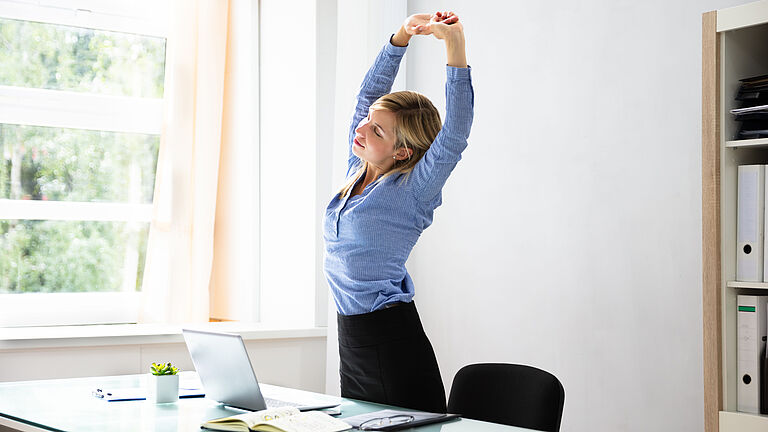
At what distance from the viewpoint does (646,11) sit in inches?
99.7

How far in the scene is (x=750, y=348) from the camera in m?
1.99

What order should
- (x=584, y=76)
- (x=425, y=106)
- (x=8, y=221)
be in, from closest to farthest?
(x=425, y=106) → (x=584, y=76) → (x=8, y=221)

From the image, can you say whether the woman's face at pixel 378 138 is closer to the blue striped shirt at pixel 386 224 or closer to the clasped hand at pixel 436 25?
the blue striped shirt at pixel 386 224

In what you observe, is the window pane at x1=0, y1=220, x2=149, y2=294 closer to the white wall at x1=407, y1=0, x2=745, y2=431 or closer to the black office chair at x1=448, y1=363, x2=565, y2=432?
the white wall at x1=407, y1=0, x2=745, y2=431

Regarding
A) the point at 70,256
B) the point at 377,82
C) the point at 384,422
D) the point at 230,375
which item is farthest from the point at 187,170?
the point at 384,422

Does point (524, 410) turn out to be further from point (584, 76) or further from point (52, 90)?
point (52, 90)

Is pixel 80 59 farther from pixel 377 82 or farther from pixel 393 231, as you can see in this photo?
pixel 393 231

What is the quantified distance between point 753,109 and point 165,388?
5.24 feet

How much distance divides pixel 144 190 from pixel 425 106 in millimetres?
2314

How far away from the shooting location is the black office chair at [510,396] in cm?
193

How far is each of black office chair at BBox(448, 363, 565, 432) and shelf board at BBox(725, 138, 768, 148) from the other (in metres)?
0.74

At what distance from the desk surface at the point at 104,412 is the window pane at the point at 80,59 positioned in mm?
1904

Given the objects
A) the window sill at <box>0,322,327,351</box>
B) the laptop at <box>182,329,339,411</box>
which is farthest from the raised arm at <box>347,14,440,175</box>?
the window sill at <box>0,322,327,351</box>

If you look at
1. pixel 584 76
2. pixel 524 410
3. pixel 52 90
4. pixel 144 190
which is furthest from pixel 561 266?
pixel 52 90
